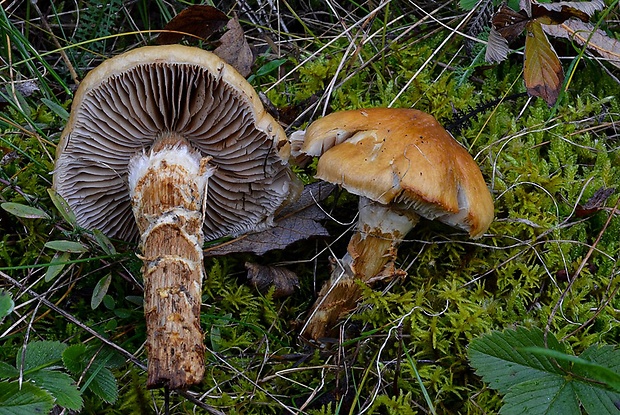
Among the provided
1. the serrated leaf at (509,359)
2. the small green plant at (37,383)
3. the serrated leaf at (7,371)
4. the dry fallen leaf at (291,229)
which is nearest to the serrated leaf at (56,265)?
the small green plant at (37,383)

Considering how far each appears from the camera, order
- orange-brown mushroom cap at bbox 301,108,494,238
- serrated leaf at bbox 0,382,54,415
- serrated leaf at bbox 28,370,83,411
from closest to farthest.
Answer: serrated leaf at bbox 0,382,54,415 → serrated leaf at bbox 28,370,83,411 → orange-brown mushroom cap at bbox 301,108,494,238

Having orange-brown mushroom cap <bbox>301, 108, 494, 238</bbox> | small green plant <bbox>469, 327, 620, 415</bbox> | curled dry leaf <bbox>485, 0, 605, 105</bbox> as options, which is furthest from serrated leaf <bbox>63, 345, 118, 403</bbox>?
curled dry leaf <bbox>485, 0, 605, 105</bbox>

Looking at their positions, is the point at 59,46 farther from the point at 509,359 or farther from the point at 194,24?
the point at 509,359

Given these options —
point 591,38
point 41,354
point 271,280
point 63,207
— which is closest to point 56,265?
point 63,207

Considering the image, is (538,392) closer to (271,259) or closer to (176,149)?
(271,259)

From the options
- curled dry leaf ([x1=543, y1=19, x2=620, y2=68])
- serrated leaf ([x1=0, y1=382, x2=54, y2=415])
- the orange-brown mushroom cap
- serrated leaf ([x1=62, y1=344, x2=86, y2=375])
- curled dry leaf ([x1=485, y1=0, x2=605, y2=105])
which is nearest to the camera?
serrated leaf ([x1=0, y1=382, x2=54, y2=415])

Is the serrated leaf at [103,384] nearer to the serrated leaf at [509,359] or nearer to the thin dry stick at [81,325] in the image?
the thin dry stick at [81,325]

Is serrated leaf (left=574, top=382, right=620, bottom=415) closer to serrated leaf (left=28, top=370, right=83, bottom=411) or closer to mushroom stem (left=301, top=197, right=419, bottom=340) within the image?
mushroom stem (left=301, top=197, right=419, bottom=340)

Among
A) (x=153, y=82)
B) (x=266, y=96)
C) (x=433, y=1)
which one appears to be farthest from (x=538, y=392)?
(x=433, y=1)
